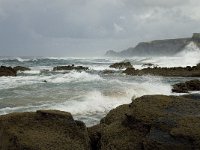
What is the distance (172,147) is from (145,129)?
2.02ft

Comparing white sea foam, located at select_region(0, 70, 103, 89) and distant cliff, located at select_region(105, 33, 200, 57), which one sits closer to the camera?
white sea foam, located at select_region(0, 70, 103, 89)

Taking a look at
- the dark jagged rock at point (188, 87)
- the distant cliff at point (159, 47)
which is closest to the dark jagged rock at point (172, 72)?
the dark jagged rock at point (188, 87)

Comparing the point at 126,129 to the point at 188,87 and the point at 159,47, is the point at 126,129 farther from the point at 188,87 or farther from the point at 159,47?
the point at 159,47

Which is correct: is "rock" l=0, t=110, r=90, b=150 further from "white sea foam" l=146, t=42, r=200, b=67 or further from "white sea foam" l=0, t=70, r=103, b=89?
"white sea foam" l=146, t=42, r=200, b=67

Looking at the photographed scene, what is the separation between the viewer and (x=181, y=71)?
103 ft

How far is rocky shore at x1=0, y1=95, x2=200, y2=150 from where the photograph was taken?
187 inches

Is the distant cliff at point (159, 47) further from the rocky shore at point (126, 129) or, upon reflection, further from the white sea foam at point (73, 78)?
the rocky shore at point (126, 129)

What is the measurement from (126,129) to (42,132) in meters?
1.10

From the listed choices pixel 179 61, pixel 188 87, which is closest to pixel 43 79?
pixel 188 87

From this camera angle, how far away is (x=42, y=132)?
5.13 m

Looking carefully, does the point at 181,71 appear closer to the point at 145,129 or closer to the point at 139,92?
the point at 139,92

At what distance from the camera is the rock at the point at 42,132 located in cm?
492

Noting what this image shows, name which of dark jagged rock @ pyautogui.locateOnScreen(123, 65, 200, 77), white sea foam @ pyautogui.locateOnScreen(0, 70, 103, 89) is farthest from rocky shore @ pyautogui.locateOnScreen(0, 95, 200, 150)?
dark jagged rock @ pyautogui.locateOnScreen(123, 65, 200, 77)

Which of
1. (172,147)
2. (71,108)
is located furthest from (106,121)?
(71,108)
